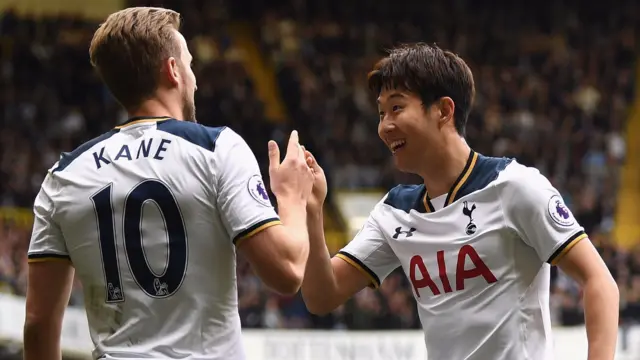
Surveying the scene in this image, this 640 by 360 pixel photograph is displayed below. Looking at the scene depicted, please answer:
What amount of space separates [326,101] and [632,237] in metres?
4.63

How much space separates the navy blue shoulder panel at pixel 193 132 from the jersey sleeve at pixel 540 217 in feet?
3.23

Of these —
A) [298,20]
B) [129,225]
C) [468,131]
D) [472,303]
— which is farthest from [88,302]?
[298,20]

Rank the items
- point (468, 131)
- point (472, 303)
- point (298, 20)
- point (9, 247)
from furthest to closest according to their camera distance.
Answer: point (298, 20)
point (468, 131)
point (9, 247)
point (472, 303)

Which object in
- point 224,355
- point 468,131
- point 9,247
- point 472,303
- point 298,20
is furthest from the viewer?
point 298,20

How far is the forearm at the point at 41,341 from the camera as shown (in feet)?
8.95

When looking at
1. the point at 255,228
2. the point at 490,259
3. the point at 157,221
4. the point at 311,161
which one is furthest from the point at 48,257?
the point at 490,259

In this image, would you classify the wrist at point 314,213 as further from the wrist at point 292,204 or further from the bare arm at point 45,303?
the bare arm at point 45,303

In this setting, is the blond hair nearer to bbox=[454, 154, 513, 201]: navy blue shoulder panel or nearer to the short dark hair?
the short dark hair

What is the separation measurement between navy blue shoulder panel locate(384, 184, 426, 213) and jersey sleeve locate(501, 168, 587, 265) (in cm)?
34

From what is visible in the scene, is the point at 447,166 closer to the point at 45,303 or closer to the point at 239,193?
the point at 239,193

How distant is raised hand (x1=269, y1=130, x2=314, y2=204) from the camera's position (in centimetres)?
266

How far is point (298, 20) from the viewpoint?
16.8m

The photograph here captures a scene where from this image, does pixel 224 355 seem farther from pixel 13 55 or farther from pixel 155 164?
pixel 13 55

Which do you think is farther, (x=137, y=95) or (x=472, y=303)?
(x=472, y=303)
